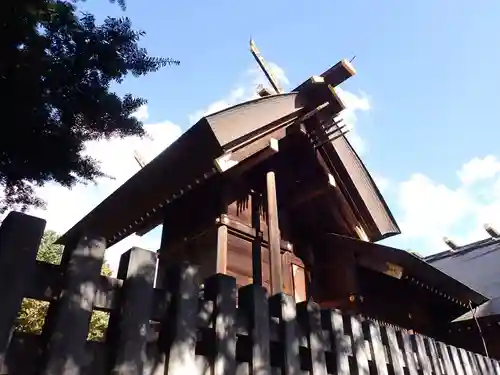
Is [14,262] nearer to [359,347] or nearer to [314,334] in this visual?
[314,334]

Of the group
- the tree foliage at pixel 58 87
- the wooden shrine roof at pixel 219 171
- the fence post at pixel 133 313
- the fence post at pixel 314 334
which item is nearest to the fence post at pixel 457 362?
the fence post at pixel 314 334

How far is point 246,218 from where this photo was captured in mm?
6629

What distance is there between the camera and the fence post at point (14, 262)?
5.38ft

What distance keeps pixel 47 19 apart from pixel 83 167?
107 centimetres

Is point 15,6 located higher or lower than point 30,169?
higher

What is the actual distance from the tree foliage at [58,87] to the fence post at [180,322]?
1212 millimetres

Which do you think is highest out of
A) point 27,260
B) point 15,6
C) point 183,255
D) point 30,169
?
point 183,255

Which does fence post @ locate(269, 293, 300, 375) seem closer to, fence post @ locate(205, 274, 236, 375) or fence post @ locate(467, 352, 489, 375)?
fence post @ locate(205, 274, 236, 375)

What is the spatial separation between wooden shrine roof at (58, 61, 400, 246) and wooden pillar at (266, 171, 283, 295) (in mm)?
698

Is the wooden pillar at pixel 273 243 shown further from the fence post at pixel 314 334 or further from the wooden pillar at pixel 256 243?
the fence post at pixel 314 334

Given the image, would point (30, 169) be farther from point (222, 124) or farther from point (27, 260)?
point (222, 124)

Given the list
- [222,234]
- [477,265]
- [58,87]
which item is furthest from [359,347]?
[477,265]

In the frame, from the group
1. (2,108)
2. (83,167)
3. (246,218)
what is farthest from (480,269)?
(2,108)

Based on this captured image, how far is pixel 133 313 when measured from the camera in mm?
1997
